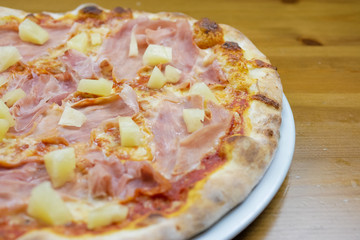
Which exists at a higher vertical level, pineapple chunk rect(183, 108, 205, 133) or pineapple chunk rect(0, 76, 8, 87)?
pineapple chunk rect(0, 76, 8, 87)

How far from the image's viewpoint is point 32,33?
119 inches

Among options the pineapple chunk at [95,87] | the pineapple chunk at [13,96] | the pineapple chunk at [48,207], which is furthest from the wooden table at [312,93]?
the pineapple chunk at [13,96]

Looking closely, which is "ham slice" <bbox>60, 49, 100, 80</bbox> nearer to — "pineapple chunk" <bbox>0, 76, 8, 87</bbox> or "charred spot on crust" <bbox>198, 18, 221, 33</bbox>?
"pineapple chunk" <bbox>0, 76, 8, 87</bbox>

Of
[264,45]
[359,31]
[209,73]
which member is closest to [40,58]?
[209,73]

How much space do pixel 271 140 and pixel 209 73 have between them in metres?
0.74

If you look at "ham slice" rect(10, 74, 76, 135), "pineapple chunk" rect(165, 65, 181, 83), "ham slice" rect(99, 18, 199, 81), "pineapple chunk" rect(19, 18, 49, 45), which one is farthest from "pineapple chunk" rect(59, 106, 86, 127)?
"pineapple chunk" rect(19, 18, 49, 45)

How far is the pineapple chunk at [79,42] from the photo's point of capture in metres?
2.96

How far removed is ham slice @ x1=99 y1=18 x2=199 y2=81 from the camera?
9.29ft

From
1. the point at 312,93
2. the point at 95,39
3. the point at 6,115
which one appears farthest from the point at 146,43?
the point at 312,93

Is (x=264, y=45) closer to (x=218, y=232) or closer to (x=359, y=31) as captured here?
(x=359, y=31)

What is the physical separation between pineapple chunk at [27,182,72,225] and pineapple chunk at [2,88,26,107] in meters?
0.90

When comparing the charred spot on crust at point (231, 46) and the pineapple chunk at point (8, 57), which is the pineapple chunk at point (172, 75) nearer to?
the charred spot on crust at point (231, 46)

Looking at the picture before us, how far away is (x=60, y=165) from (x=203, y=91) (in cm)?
96

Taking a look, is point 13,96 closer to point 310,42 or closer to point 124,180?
point 124,180
